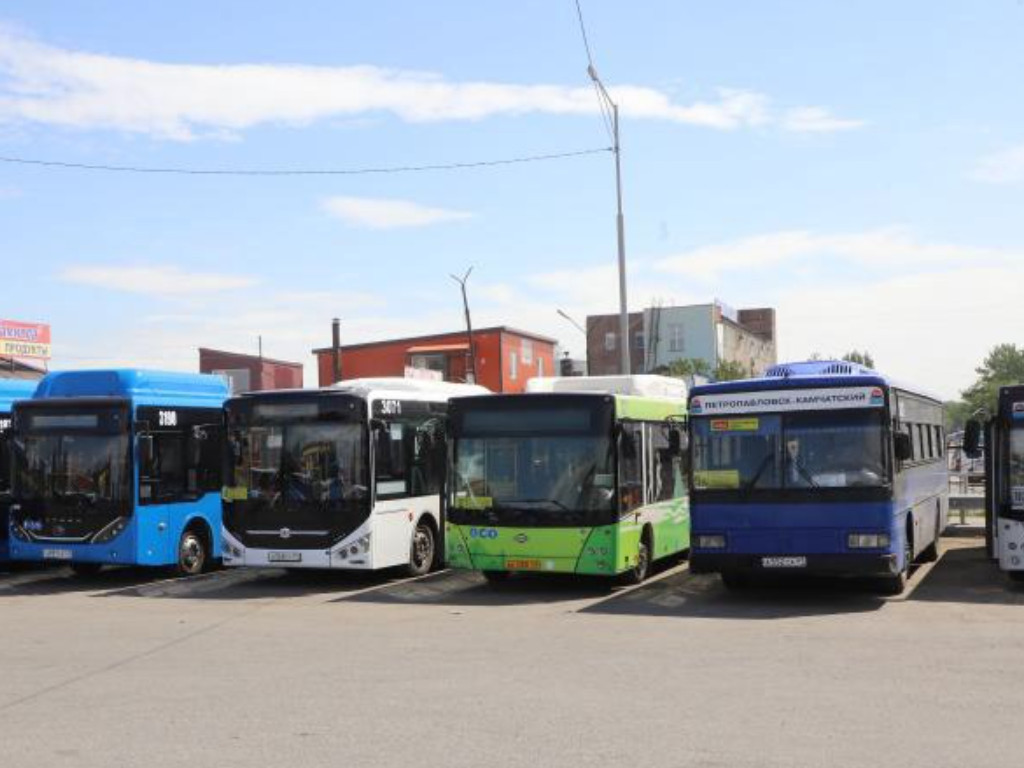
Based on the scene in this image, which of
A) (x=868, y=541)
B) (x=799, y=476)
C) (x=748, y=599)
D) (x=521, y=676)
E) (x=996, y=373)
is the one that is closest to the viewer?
(x=521, y=676)

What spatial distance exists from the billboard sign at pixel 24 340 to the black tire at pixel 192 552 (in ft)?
159

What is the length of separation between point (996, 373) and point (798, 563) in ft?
338

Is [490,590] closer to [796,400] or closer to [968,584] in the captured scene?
[796,400]

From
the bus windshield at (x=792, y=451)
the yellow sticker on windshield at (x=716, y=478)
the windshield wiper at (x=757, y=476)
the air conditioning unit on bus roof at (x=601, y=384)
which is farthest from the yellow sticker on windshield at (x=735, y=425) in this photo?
the air conditioning unit on bus roof at (x=601, y=384)

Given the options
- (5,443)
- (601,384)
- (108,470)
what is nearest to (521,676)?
(601,384)

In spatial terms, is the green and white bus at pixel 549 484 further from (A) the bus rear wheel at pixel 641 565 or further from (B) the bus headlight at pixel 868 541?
(B) the bus headlight at pixel 868 541

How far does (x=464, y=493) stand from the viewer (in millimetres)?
16609

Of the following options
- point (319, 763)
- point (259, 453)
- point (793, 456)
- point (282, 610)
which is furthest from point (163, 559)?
point (319, 763)

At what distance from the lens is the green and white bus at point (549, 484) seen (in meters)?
15.9

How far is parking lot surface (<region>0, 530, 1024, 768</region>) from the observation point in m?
7.61

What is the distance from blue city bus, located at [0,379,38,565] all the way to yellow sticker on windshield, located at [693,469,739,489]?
10.8m

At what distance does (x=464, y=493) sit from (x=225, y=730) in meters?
8.52

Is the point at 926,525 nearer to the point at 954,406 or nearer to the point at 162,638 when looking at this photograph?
the point at 162,638

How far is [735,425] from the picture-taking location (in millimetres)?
14953
